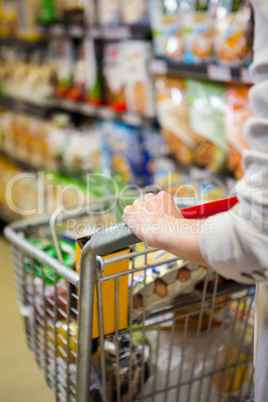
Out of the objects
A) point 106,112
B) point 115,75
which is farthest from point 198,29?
point 106,112

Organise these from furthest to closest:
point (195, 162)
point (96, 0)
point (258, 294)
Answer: point (96, 0)
point (195, 162)
point (258, 294)

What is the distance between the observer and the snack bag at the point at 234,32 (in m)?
1.52

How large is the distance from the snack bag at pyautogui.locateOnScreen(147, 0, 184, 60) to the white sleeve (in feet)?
4.16

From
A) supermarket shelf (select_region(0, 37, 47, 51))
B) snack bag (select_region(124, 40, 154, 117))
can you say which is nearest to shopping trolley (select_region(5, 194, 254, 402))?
snack bag (select_region(124, 40, 154, 117))

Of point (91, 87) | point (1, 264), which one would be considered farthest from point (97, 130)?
point (1, 264)

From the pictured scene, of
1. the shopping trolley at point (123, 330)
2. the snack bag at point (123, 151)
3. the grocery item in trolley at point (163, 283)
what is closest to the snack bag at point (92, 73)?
the snack bag at point (123, 151)

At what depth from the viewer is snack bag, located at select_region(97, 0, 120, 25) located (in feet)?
7.36

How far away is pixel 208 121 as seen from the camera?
1.82m

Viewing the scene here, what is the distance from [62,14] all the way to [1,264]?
1.66m

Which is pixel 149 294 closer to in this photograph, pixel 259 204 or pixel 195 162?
pixel 259 204

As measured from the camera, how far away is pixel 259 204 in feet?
2.06

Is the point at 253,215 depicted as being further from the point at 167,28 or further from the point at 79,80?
the point at 79,80

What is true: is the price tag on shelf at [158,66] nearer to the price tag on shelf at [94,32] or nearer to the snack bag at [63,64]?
the price tag on shelf at [94,32]

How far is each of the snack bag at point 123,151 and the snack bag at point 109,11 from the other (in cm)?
53
